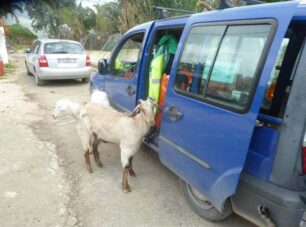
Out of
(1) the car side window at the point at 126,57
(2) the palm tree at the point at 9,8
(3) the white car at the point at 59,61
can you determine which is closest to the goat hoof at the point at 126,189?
(1) the car side window at the point at 126,57

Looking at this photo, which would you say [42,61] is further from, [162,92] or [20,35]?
[20,35]

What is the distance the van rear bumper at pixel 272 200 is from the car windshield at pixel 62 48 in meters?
9.29

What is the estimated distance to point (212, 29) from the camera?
2.70 metres

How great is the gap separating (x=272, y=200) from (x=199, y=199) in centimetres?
108

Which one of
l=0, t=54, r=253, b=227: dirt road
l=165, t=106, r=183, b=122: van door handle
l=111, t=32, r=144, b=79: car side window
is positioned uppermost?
l=111, t=32, r=144, b=79: car side window

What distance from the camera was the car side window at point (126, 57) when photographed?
15.7 feet

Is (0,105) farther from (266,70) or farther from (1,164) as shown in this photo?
(266,70)

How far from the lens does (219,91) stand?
2533mm

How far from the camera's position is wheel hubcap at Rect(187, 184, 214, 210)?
3.01 metres

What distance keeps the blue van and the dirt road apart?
49 centimetres

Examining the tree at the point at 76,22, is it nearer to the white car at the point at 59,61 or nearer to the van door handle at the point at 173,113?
the white car at the point at 59,61

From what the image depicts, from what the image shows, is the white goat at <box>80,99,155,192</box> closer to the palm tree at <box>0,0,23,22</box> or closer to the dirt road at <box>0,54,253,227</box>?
the dirt road at <box>0,54,253,227</box>

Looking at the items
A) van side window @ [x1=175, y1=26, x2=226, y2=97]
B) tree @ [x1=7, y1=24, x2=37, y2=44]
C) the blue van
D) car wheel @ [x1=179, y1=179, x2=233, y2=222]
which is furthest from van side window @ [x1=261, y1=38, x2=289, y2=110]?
tree @ [x1=7, y1=24, x2=37, y2=44]

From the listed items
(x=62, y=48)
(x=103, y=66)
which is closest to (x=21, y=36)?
(x=62, y=48)
